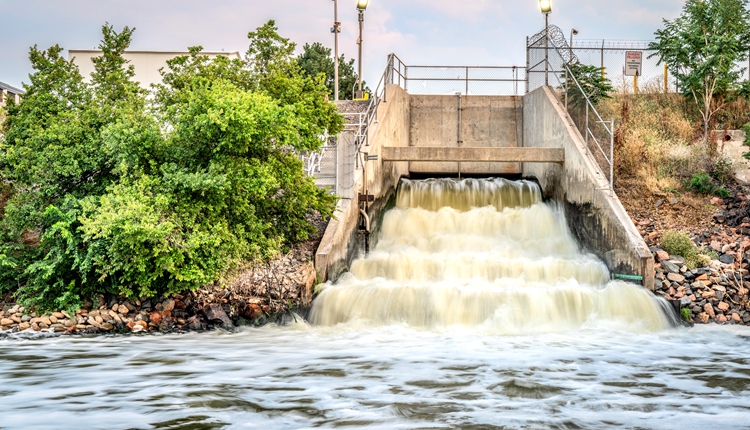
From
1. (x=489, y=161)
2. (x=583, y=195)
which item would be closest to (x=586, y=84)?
(x=489, y=161)

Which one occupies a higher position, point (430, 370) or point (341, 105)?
point (341, 105)

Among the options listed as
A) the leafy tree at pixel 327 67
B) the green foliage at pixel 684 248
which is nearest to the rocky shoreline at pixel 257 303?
the green foliage at pixel 684 248

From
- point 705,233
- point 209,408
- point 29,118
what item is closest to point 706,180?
point 705,233

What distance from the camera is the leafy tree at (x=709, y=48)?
68.4 feet

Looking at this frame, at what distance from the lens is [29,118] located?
48.4ft

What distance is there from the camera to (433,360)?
10.9 metres

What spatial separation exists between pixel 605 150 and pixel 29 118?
13495mm

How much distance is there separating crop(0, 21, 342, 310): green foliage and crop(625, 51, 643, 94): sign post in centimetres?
1514

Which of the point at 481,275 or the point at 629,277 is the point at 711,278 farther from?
the point at 481,275

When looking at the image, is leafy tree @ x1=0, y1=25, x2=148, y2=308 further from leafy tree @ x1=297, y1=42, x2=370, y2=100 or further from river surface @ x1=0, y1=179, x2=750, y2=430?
leafy tree @ x1=297, y1=42, x2=370, y2=100

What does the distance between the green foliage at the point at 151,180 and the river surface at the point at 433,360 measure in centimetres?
142

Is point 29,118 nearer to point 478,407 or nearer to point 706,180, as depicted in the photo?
point 478,407

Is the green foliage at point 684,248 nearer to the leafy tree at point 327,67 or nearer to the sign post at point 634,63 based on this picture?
the sign post at point 634,63

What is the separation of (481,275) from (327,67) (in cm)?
3983
